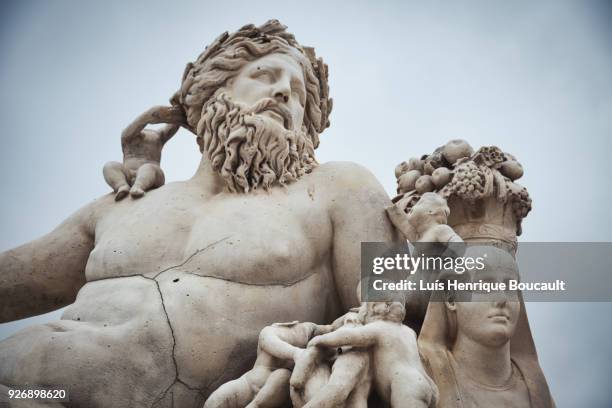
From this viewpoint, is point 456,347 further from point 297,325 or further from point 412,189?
point 412,189

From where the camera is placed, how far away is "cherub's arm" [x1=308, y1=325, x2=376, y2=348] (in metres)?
4.38

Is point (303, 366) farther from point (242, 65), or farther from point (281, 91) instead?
point (242, 65)

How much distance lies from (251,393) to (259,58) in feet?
8.29

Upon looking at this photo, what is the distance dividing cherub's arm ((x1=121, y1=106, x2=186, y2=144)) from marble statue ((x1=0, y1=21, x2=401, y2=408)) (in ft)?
0.21

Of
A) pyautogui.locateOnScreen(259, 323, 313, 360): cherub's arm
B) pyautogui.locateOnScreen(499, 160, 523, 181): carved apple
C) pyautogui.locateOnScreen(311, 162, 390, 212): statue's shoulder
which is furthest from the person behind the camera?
pyautogui.locateOnScreen(499, 160, 523, 181): carved apple

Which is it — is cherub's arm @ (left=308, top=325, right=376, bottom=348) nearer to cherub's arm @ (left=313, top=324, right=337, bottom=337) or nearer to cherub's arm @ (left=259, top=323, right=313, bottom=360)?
cherub's arm @ (left=259, top=323, right=313, bottom=360)

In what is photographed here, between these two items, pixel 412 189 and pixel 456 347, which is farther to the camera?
pixel 412 189

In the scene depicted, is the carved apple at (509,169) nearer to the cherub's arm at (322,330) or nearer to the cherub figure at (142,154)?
the cherub's arm at (322,330)

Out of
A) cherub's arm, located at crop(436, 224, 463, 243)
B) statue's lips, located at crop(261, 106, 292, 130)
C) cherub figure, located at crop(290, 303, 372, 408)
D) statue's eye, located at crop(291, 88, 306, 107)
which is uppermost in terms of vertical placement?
statue's eye, located at crop(291, 88, 306, 107)

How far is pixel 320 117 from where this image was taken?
6.56m

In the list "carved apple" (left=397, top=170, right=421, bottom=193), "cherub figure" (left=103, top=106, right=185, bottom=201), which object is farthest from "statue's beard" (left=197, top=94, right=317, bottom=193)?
"carved apple" (left=397, top=170, right=421, bottom=193)

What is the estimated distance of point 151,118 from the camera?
632 cm

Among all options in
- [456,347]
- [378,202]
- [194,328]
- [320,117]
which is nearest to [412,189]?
[378,202]

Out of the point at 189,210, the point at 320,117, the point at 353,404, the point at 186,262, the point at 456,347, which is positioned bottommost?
the point at 353,404
